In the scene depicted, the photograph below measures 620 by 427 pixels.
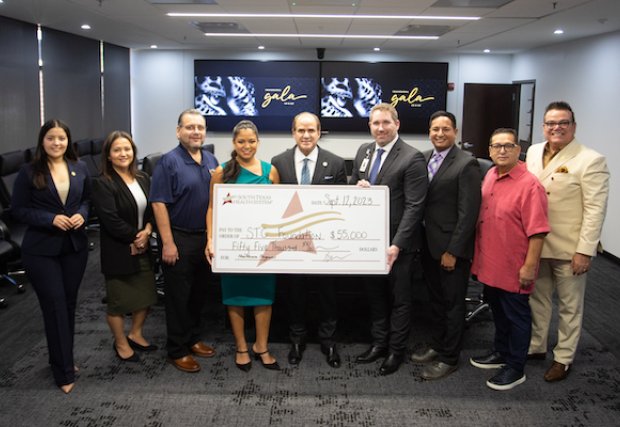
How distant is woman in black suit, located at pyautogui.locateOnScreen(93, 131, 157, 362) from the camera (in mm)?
2814

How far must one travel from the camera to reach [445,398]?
271 centimetres

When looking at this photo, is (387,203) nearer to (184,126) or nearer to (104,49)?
(184,126)

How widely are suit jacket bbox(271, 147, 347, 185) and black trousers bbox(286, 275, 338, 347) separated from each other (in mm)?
526

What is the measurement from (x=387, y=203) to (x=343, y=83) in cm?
650

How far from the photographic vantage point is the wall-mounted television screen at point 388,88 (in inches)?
351

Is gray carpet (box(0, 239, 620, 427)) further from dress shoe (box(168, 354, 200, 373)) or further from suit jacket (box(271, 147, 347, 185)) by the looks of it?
suit jacket (box(271, 147, 347, 185))

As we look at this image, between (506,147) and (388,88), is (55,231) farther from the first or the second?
(388,88)

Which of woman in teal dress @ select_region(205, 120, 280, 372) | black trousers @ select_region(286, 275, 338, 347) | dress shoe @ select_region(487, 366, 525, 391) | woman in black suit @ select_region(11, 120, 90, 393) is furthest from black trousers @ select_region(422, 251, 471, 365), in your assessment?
woman in black suit @ select_region(11, 120, 90, 393)

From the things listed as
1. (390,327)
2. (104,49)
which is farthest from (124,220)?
(104,49)

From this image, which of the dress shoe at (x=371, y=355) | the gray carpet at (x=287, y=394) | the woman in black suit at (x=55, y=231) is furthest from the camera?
the dress shoe at (x=371, y=355)

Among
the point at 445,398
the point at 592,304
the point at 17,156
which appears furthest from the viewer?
the point at 17,156

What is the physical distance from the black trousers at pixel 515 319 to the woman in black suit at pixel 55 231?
2.13 metres

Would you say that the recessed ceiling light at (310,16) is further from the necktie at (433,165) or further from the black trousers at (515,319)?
the black trousers at (515,319)

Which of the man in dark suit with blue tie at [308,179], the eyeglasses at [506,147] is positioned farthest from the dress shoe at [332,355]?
the eyeglasses at [506,147]
